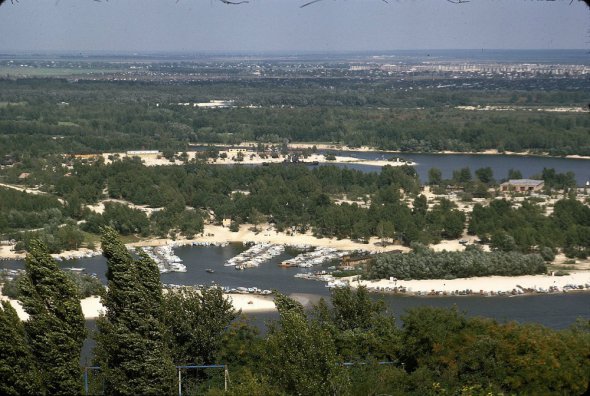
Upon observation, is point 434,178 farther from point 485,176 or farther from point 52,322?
point 52,322

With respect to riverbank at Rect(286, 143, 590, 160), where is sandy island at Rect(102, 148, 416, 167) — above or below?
above

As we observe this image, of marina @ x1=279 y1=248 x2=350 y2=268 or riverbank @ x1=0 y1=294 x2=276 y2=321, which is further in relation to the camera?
marina @ x1=279 y1=248 x2=350 y2=268

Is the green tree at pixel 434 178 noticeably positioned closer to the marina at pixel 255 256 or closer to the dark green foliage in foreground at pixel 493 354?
Result: the marina at pixel 255 256

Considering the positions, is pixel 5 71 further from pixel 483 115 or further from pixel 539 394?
pixel 539 394

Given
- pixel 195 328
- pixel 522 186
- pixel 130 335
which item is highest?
pixel 130 335

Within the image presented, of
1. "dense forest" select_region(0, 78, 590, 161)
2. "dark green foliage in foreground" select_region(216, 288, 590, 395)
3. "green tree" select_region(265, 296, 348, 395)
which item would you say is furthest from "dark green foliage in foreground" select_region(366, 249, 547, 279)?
"dense forest" select_region(0, 78, 590, 161)

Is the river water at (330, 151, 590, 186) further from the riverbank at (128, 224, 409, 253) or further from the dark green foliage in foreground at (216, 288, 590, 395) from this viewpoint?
the dark green foliage in foreground at (216, 288, 590, 395)

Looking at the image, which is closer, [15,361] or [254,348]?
[15,361]

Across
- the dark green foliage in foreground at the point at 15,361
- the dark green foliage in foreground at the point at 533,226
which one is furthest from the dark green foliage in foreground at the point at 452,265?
the dark green foliage in foreground at the point at 15,361

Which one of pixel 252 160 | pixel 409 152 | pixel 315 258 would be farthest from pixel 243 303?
pixel 409 152
